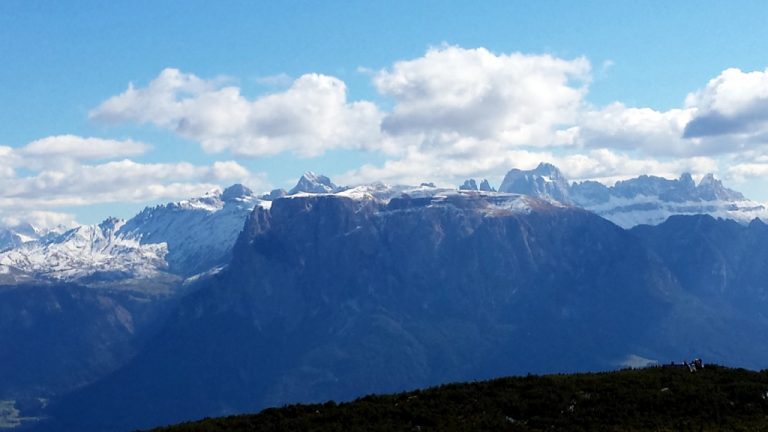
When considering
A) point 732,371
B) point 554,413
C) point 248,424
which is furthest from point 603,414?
point 248,424

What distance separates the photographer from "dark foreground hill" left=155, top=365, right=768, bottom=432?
332ft

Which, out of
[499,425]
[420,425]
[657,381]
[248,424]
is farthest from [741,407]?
[248,424]

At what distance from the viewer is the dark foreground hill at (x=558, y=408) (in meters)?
101

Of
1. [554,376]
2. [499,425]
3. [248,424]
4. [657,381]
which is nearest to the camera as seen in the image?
[499,425]

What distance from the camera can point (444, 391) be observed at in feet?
391

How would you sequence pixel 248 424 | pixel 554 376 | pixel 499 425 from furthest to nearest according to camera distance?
pixel 554 376 → pixel 248 424 → pixel 499 425

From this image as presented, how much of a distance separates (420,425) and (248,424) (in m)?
21.2

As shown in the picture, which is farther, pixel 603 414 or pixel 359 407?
pixel 359 407

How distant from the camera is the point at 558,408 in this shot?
107 metres

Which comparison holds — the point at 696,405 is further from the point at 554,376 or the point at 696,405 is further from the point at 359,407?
the point at 359,407

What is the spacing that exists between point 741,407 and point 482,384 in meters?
33.7

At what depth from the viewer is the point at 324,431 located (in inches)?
3991

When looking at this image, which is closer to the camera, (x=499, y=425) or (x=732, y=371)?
(x=499, y=425)

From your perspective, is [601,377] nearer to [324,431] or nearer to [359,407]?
[359,407]
